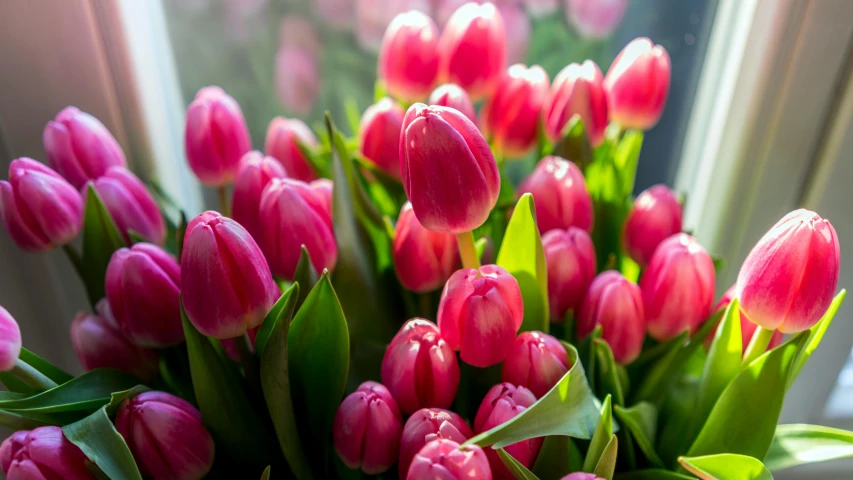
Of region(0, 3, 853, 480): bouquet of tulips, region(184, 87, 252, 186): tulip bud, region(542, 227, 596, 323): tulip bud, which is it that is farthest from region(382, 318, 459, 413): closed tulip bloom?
region(184, 87, 252, 186): tulip bud

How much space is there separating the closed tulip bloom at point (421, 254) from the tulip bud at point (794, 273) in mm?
171


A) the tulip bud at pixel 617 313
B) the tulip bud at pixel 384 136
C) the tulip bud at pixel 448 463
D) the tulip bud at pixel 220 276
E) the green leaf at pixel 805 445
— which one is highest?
the tulip bud at pixel 384 136

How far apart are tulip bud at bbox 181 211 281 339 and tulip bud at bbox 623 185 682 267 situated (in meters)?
0.28

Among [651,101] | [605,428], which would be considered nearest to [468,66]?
[651,101]

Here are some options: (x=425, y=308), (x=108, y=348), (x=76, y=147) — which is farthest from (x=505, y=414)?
(x=76, y=147)

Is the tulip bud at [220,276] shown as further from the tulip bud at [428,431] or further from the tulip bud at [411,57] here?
the tulip bud at [411,57]

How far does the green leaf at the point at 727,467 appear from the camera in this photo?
33 cm

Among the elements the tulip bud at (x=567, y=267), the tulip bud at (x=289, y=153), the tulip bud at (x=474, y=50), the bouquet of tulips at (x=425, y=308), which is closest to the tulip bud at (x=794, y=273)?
the bouquet of tulips at (x=425, y=308)

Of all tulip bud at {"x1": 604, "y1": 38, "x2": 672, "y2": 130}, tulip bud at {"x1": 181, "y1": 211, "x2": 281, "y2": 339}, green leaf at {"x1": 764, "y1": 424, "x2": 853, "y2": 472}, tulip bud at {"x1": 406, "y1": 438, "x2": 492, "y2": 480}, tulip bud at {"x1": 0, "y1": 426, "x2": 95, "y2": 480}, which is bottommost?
tulip bud at {"x1": 0, "y1": 426, "x2": 95, "y2": 480}

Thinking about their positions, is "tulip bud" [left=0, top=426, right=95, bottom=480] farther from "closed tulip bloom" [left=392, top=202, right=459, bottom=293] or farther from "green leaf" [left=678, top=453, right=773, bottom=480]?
"green leaf" [left=678, top=453, right=773, bottom=480]

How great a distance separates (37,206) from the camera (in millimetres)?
409

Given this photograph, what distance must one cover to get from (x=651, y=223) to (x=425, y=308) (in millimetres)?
174

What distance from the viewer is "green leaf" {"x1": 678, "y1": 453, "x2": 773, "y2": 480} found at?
0.33 metres

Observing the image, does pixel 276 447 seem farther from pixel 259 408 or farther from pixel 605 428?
pixel 605 428
